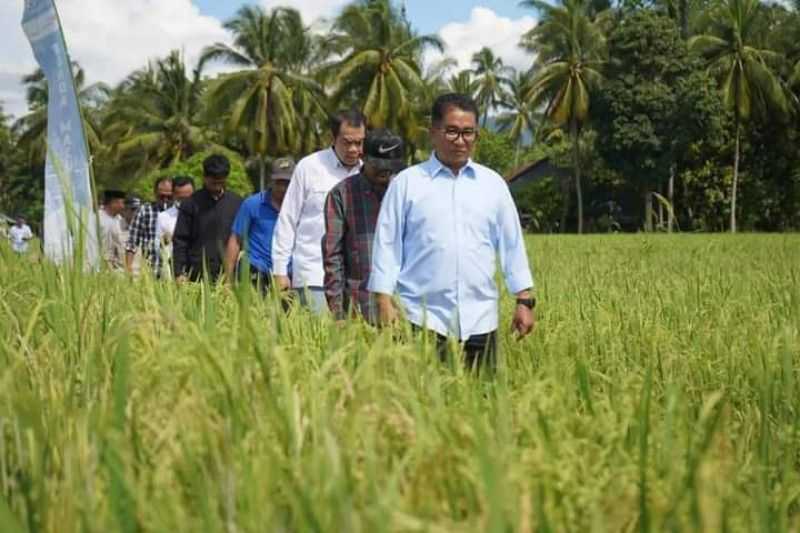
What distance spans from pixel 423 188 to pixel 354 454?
6.54ft

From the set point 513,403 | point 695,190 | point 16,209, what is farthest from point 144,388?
point 16,209

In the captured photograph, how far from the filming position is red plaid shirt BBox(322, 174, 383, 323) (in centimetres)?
382

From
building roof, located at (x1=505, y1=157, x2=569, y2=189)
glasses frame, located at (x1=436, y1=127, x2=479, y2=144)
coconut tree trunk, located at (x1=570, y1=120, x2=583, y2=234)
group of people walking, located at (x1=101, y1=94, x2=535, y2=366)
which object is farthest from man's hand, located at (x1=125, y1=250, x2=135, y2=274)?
building roof, located at (x1=505, y1=157, x2=569, y2=189)

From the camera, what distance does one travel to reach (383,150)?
3.71 metres

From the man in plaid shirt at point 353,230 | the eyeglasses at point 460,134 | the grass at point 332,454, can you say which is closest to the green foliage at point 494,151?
the man in plaid shirt at point 353,230

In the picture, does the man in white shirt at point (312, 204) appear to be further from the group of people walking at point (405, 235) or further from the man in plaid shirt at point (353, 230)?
the man in plaid shirt at point (353, 230)

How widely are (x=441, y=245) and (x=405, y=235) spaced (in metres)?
0.15

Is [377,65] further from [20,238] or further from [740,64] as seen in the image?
[20,238]

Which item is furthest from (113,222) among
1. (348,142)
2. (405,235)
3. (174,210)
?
(405,235)

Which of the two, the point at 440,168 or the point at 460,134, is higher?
the point at 460,134

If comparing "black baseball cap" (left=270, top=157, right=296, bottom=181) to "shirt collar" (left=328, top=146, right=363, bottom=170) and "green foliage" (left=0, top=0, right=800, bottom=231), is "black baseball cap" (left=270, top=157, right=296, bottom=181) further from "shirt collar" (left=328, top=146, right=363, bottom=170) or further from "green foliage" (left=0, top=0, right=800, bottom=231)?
"green foliage" (left=0, top=0, right=800, bottom=231)

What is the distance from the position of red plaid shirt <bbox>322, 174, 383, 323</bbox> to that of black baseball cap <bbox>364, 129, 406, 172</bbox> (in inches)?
4.5

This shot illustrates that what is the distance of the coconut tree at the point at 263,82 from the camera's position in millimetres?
35938

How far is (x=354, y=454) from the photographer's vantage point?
4.38 feet
